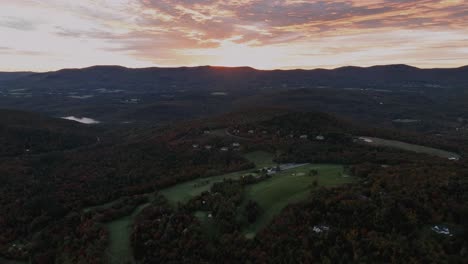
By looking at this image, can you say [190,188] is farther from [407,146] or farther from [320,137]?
[407,146]

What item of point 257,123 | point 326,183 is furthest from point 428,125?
point 326,183

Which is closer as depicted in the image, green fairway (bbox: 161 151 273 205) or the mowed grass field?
the mowed grass field

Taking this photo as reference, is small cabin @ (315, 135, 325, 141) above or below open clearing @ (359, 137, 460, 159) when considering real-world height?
above

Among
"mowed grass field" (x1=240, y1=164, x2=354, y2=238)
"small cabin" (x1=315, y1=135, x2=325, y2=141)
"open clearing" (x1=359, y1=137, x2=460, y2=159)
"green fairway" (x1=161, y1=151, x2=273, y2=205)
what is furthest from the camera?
"small cabin" (x1=315, y1=135, x2=325, y2=141)

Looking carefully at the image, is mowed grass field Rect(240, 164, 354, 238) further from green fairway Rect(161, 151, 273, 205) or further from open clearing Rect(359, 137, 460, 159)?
open clearing Rect(359, 137, 460, 159)

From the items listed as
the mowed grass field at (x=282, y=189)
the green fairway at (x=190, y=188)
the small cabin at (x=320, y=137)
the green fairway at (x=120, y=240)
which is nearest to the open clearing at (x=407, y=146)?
the small cabin at (x=320, y=137)

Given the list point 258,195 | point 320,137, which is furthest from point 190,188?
point 320,137

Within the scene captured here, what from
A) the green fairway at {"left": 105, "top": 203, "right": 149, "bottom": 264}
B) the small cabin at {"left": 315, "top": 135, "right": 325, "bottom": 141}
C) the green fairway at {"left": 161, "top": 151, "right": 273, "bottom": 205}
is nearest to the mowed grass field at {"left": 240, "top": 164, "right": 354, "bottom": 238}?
the green fairway at {"left": 161, "top": 151, "right": 273, "bottom": 205}

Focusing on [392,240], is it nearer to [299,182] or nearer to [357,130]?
[299,182]
